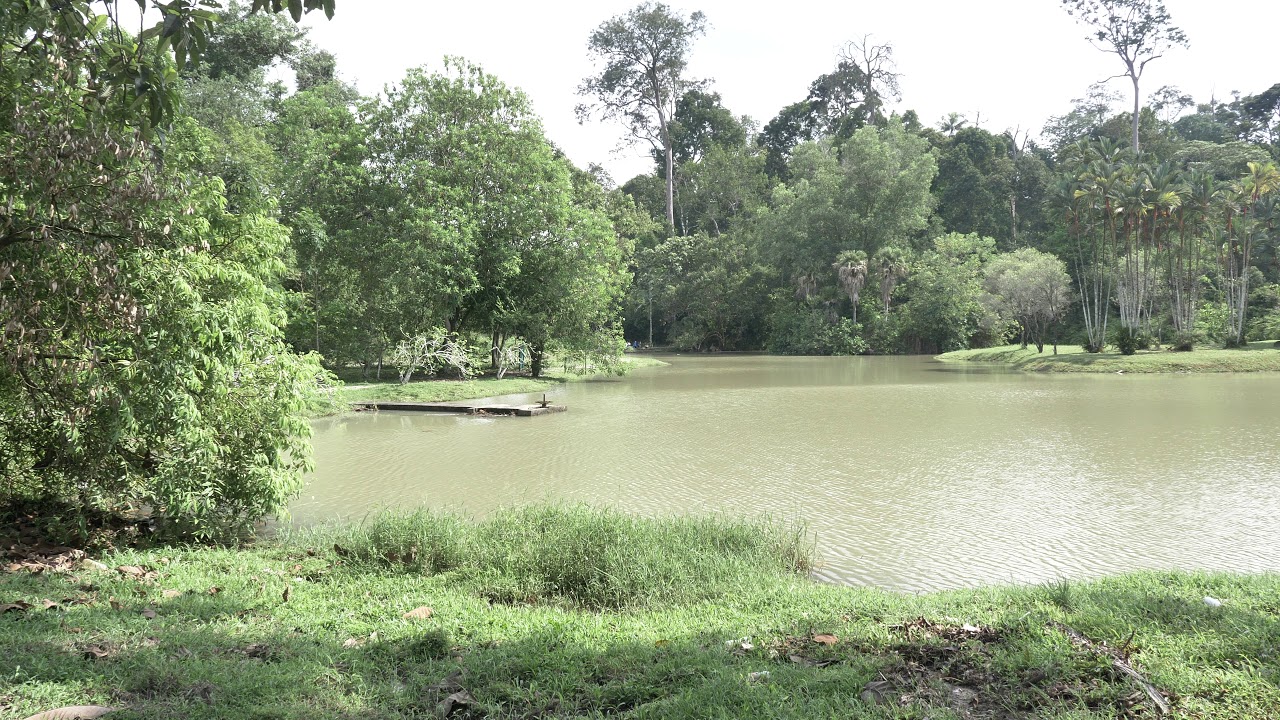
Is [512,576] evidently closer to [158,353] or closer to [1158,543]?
[158,353]

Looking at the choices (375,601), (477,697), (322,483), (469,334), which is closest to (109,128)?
(375,601)

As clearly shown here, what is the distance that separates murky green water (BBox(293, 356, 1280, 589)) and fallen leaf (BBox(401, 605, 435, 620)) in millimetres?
3661

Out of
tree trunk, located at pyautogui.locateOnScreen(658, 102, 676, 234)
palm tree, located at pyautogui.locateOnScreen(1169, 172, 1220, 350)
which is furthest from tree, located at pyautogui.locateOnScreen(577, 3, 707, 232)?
palm tree, located at pyautogui.locateOnScreen(1169, 172, 1220, 350)

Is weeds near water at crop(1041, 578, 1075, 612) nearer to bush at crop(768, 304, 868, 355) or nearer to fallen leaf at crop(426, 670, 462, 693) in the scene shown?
fallen leaf at crop(426, 670, 462, 693)

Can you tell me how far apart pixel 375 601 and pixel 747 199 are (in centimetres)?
6481

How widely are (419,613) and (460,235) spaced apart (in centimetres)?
2165

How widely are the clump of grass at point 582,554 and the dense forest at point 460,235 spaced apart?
1535mm

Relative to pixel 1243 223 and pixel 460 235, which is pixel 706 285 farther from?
pixel 460 235

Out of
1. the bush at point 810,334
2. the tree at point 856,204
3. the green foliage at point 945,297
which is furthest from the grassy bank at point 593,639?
the tree at point 856,204

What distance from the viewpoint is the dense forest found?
6.09 m

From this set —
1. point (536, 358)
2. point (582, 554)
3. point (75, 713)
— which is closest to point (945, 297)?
point (536, 358)

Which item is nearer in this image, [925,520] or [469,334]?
[925,520]

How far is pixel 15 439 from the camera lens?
7.04 meters

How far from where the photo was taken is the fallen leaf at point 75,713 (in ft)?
10.6
